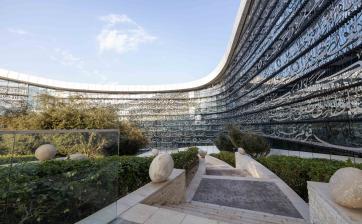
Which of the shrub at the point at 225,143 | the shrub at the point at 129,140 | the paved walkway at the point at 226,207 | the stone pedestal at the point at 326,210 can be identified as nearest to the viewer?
the stone pedestal at the point at 326,210

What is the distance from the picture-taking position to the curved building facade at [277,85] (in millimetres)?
12120

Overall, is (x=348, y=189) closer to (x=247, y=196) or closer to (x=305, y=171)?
(x=247, y=196)

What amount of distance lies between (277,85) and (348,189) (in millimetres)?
21169

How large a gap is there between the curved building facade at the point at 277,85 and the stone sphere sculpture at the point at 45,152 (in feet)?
45.2

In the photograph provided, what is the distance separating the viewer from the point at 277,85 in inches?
874

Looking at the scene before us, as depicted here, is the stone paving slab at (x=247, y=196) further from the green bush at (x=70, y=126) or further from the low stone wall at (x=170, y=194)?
the green bush at (x=70, y=126)

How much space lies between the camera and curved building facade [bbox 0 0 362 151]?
39.8 feet

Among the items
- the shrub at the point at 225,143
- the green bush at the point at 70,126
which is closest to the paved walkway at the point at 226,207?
the green bush at the point at 70,126

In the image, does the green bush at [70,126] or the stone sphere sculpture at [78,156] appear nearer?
the green bush at [70,126]

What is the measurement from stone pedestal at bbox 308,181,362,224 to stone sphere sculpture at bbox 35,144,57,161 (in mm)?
4954

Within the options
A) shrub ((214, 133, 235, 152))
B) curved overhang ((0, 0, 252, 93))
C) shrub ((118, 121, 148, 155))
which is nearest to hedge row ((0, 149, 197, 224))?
shrub ((118, 121, 148, 155))

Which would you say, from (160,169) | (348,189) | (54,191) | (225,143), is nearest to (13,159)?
(54,191)

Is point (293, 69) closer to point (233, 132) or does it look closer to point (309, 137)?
point (309, 137)

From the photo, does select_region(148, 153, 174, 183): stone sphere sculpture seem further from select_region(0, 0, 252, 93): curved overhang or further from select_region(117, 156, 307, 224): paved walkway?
select_region(0, 0, 252, 93): curved overhang
